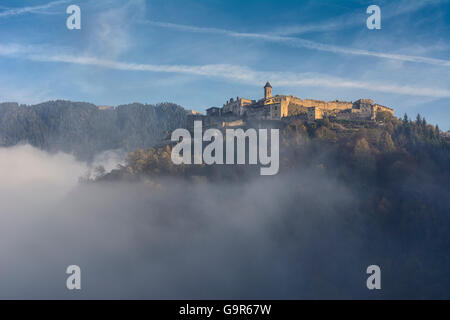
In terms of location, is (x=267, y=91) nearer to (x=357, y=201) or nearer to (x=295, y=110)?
(x=295, y=110)

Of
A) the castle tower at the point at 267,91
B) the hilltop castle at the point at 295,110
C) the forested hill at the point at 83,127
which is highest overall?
the forested hill at the point at 83,127

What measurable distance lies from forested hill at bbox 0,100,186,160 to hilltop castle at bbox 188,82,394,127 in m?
84.5

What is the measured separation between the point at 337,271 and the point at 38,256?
221ft

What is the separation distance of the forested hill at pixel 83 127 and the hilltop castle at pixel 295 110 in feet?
277

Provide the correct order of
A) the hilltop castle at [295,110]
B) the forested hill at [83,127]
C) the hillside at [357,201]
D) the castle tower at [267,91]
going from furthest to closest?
1. the forested hill at [83,127]
2. the castle tower at [267,91]
3. the hilltop castle at [295,110]
4. the hillside at [357,201]

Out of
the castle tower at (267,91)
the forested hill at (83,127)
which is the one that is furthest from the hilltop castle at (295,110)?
the forested hill at (83,127)

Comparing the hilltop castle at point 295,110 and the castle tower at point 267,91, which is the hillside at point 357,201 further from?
the castle tower at point 267,91

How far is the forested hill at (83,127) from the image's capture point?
173375 mm

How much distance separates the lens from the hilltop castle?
8235 cm

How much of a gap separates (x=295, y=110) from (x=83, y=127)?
114531 mm

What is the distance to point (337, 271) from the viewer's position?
3007 inches

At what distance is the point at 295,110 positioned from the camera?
275 feet

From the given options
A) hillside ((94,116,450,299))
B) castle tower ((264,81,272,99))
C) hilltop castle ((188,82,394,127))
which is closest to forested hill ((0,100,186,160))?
castle tower ((264,81,272,99))

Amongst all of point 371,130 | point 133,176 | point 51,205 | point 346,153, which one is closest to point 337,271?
point 346,153
